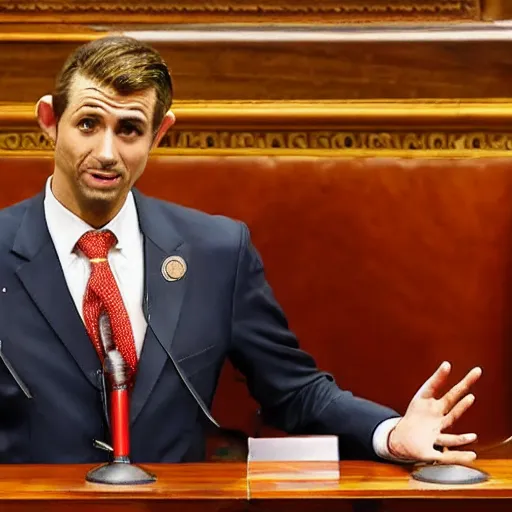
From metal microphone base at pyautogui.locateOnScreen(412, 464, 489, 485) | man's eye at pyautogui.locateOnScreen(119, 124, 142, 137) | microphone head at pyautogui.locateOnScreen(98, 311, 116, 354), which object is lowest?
metal microphone base at pyautogui.locateOnScreen(412, 464, 489, 485)

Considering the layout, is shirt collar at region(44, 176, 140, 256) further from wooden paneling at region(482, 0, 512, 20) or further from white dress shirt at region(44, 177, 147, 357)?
wooden paneling at region(482, 0, 512, 20)

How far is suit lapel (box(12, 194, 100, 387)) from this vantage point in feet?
5.26

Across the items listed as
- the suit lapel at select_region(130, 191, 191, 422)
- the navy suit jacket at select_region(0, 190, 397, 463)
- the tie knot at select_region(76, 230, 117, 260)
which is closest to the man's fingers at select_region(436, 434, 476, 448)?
the navy suit jacket at select_region(0, 190, 397, 463)

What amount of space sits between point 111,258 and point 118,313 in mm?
116

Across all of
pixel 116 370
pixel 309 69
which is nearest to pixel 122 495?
pixel 116 370

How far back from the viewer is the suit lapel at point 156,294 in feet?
5.35

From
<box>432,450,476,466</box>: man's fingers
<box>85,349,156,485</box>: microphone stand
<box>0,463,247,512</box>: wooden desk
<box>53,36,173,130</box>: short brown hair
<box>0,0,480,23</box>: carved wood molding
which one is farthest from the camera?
<box>0,0,480,23</box>: carved wood molding

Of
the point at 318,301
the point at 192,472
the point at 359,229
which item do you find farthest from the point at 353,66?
the point at 192,472

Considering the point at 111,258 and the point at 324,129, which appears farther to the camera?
the point at 324,129

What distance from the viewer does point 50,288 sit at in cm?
163

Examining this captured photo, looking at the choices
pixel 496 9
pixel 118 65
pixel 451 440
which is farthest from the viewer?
pixel 496 9

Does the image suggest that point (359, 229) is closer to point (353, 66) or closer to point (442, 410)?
point (353, 66)

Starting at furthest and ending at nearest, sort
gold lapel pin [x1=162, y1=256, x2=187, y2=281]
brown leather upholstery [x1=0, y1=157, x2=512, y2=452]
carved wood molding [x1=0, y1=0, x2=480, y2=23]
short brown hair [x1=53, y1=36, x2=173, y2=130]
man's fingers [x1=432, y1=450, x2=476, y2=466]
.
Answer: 1. carved wood molding [x1=0, y1=0, x2=480, y2=23]
2. brown leather upholstery [x1=0, y1=157, x2=512, y2=452]
3. gold lapel pin [x1=162, y1=256, x2=187, y2=281]
4. short brown hair [x1=53, y1=36, x2=173, y2=130]
5. man's fingers [x1=432, y1=450, x2=476, y2=466]

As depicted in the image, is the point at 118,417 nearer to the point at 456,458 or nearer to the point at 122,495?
the point at 122,495
